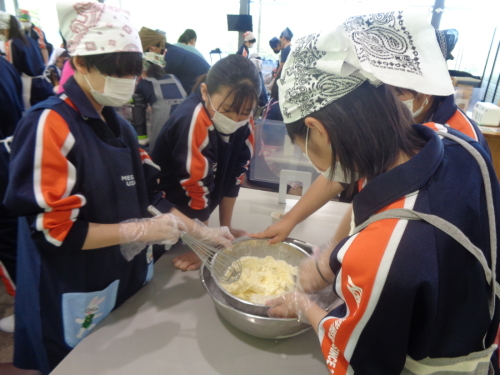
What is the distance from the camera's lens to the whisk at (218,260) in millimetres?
910

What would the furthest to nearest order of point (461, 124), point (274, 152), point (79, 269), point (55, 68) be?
1. point (55, 68)
2. point (274, 152)
3. point (461, 124)
4. point (79, 269)

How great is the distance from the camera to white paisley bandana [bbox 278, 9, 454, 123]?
20.4 inches

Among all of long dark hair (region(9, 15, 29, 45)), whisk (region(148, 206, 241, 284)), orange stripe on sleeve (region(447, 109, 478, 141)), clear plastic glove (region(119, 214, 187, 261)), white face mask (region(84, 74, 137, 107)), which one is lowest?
whisk (region(148, 206, 241, 284))

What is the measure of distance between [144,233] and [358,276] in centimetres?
54

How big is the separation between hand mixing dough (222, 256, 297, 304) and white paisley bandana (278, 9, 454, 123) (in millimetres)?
546

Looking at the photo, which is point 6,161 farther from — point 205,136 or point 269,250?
point 269,250

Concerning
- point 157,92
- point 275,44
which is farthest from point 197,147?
point 275,44

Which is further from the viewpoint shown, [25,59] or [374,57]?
A: [25,59]

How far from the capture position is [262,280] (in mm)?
958

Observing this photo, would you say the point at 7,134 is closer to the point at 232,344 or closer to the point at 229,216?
the point at 229,216

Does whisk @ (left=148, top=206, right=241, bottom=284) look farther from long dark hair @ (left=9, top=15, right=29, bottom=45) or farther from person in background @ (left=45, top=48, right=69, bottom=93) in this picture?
long dark hair @ (left=9, top=15, right=29, bottom=45)

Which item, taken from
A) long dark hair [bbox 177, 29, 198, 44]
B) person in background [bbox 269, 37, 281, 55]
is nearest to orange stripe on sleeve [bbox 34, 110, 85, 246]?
long dark hair [bbox 177, 29, 198, 44]

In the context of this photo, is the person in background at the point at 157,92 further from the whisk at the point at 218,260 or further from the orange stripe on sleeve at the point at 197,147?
the whisk at the point at 218,260

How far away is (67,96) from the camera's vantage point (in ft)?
2.50
